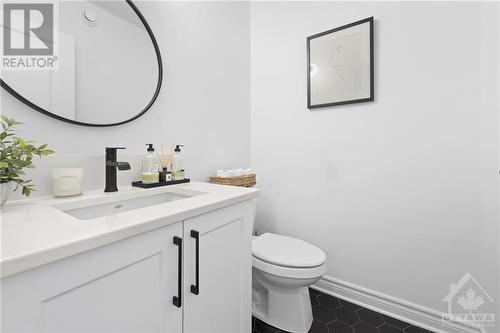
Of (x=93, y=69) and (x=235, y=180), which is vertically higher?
(x=93, y=69)

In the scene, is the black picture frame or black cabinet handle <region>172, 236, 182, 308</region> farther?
the black picture frame

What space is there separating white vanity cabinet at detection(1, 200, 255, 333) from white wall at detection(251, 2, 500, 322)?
2.86 ft

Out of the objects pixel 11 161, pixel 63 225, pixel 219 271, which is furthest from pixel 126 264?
pixel 11 161

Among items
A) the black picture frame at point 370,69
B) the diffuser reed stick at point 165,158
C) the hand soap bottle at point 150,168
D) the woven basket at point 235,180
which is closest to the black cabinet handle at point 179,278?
the hand soap bottle at point 150,168

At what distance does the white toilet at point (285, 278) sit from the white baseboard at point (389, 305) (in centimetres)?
36

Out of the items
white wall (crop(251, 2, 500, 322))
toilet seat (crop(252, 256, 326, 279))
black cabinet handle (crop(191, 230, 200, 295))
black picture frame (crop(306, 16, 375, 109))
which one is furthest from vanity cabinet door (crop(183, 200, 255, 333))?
black picture frame (crop(306, 16, 375, 109))

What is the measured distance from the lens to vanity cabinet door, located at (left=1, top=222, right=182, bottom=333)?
1.48 ft

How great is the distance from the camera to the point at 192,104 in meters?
Result: 1.58

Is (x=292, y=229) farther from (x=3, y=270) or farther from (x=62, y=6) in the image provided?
(x=62, y=6)

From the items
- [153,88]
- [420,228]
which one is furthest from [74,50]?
[420,228]

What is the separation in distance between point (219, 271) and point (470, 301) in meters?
1.38

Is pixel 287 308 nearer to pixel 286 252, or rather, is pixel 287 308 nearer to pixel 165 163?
pixel 286 252

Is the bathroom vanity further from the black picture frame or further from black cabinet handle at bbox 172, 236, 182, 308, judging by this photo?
the black picture frame

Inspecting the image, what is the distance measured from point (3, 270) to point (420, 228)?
68.5 inches
